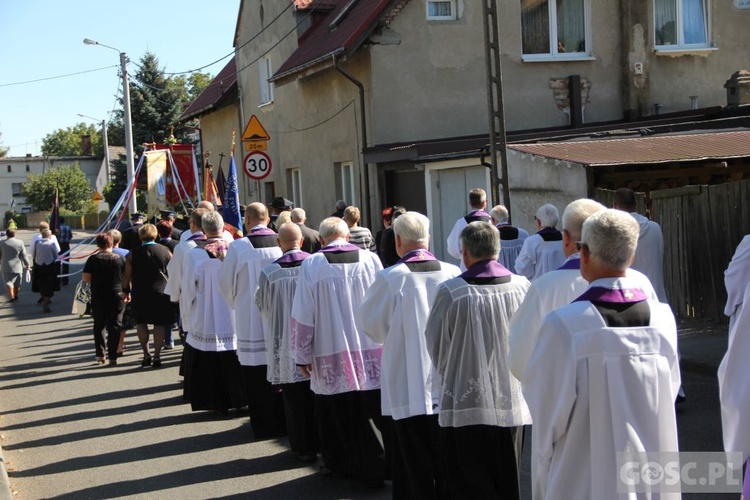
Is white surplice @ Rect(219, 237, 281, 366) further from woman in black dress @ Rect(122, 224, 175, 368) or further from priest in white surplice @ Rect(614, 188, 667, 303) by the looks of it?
woman in black dress @ Rect(122, 224, 175, 368)

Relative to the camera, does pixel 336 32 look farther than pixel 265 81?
No

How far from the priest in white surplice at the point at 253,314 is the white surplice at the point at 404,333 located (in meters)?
2.79

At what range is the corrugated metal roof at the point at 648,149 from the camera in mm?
12388

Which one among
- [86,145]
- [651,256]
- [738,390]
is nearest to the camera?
[738,390]

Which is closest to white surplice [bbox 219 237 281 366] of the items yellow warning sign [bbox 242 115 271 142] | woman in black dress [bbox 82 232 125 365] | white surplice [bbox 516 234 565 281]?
white surplice [bbox 516 234 565 281]

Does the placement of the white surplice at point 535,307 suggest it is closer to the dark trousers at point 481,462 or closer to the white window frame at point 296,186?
the dark trousers at point 481,462

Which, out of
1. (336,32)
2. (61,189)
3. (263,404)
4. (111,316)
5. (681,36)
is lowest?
(263,404)

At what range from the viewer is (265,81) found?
2831 cm

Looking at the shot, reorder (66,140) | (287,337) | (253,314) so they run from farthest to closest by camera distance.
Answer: (66,140) → (253,314) → (287,337)

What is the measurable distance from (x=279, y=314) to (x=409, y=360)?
1.97 m

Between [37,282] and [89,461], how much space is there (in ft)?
47.9

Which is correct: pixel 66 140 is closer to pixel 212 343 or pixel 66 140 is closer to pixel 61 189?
pixel 61 189

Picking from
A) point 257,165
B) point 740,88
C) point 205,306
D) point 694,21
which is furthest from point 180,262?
point 694,21

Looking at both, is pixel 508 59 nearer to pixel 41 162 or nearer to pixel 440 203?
pixel 440 203
